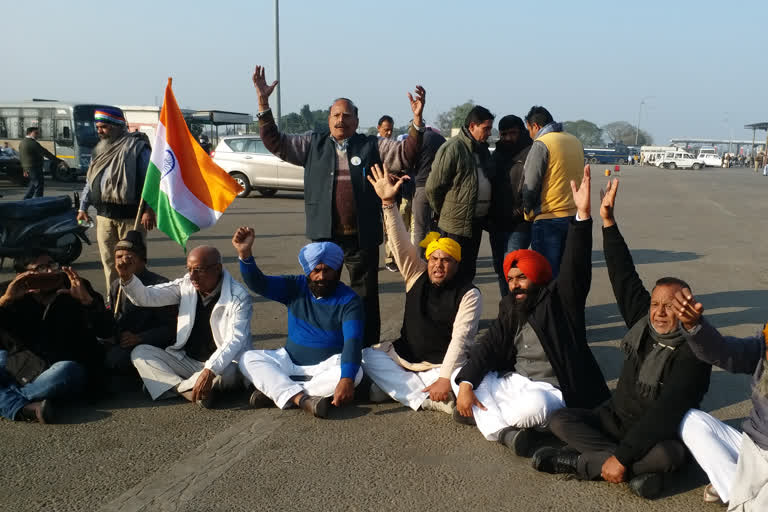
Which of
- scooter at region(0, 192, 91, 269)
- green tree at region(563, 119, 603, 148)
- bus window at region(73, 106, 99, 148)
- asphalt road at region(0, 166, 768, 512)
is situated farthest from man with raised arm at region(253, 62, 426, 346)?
green tree at region(563, 119, 603, 148)

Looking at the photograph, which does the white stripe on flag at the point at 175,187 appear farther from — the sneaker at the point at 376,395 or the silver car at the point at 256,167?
the silver car at the point at 256,167

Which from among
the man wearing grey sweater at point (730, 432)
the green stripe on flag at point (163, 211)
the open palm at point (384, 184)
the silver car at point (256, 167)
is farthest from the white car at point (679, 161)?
the man wearing grey sweater at point (730, 432)

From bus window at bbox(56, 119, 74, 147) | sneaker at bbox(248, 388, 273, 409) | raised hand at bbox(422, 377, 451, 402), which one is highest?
bus window at bbox(56, 119, 74, 147)

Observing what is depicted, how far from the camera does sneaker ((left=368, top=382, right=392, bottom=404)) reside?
4.62 m

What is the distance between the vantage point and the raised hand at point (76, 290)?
439 cm

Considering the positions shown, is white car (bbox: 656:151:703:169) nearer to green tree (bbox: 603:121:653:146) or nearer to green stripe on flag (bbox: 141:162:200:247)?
green stripe on flag (bbox: 141:162:200:247)

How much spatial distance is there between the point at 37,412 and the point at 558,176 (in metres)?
4.27

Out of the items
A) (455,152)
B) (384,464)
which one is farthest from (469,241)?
(384,464)

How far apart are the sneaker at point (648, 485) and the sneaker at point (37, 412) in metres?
3.31

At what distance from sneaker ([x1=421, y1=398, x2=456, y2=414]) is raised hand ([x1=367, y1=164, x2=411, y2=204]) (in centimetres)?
139

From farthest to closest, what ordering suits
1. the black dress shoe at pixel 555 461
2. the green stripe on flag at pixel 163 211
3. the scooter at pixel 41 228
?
the scooter at pixel 41 228
the green stripe on flag at pixel 163 211
the black dress shoe at pixel 555 461

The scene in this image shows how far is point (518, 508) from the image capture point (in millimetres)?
3330

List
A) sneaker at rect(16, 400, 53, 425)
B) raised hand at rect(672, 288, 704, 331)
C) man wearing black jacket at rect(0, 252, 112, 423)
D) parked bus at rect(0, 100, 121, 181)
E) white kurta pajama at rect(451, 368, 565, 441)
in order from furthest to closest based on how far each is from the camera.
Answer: parked bus at rect(0, 100, 121, 181) < man wearing black jacket at rect(0, 252, 112, 423) < sneaker at rect(16, 400, 53, 425) < white kurta pajama at rect(451, 368, 565, 441) < raised hand at rect(672, 288, 704, 331)

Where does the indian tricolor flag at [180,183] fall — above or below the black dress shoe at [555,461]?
above
